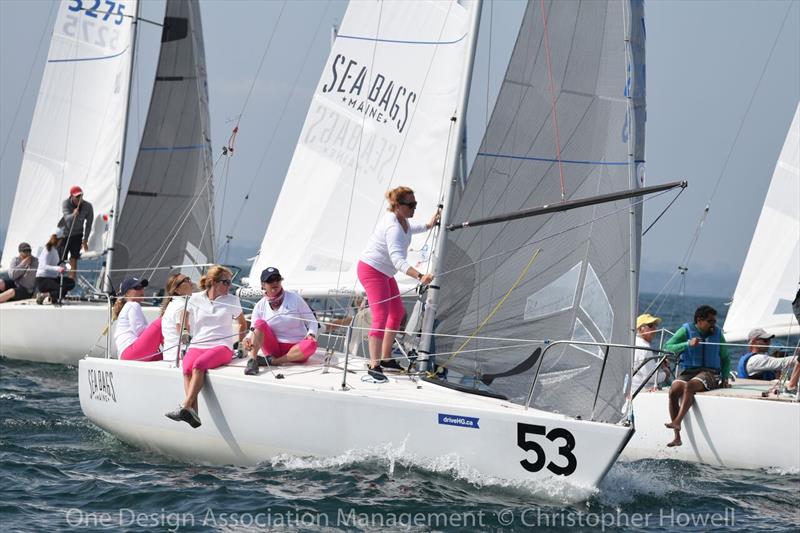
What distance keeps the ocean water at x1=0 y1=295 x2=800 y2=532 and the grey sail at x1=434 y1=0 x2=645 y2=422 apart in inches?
38.7

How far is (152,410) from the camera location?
9.00 m

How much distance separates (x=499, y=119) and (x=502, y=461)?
2941mm

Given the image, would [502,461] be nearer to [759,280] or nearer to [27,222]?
[759,280]

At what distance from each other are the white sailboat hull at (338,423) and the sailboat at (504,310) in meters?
0.01

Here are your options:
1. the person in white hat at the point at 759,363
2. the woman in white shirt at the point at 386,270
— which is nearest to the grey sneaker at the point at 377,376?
the woman in white shirt at the point at 386,270

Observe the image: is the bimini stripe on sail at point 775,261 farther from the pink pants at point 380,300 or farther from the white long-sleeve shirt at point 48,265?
the white long-sleeve shirt at point 48,265

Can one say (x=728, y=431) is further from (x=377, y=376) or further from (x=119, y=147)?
(x=119, y=147)

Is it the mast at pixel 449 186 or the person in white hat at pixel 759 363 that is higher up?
the mast at pixel 449 186

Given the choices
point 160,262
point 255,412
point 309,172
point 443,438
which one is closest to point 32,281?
point 160,262

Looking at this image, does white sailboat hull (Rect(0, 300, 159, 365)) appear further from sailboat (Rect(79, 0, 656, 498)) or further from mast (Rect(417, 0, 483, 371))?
mast (Rect(417, 0, 483, 371))

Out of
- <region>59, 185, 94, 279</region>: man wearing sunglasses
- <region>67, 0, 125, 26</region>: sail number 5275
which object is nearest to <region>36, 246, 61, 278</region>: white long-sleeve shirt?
<region>59, 185, 94, 279</region>: man wearing sunglasses

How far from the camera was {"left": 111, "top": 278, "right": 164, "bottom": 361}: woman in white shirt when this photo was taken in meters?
9.58

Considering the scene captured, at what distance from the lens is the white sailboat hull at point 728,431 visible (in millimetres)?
9961

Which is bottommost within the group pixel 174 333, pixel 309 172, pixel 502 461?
pixel 502 461
